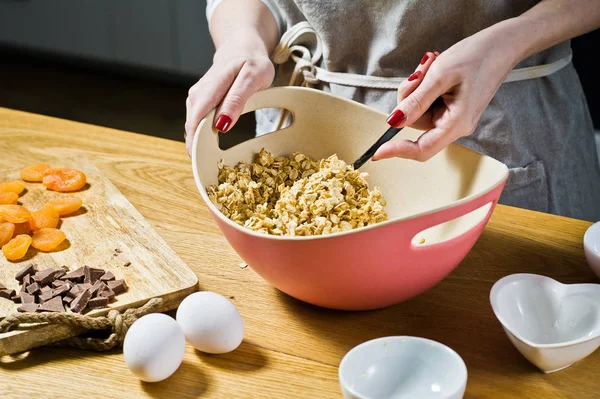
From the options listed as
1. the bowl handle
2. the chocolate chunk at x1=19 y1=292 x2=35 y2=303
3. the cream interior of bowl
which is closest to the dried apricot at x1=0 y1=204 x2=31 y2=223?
the chocolate chunk at x1=19 y1=292 x2=35 y2=303

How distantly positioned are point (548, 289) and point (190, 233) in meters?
0.59

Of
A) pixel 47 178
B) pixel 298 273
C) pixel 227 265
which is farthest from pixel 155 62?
pixel 298 273

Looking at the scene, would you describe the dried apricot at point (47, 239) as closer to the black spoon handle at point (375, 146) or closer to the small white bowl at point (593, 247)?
the black spoon handle at point (375, 146)

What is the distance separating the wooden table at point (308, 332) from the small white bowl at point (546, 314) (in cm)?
4

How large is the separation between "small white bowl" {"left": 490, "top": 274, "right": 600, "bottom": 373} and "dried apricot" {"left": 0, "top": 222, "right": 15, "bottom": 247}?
776 mm

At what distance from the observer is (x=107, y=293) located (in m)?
0.96

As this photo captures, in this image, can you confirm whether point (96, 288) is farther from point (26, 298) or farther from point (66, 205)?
point (66, 205)

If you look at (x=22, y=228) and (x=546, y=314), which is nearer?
(x=546, y=314)

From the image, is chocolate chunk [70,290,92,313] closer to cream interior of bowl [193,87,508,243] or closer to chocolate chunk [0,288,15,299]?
chocolate chunk [0,288,15,299]

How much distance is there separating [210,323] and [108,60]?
360cm

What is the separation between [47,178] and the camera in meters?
1.32

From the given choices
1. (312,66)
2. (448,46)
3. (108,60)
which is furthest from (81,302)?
(108,60)

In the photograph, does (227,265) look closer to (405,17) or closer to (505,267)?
(505,267)

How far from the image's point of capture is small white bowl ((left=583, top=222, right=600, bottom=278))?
985 mm
